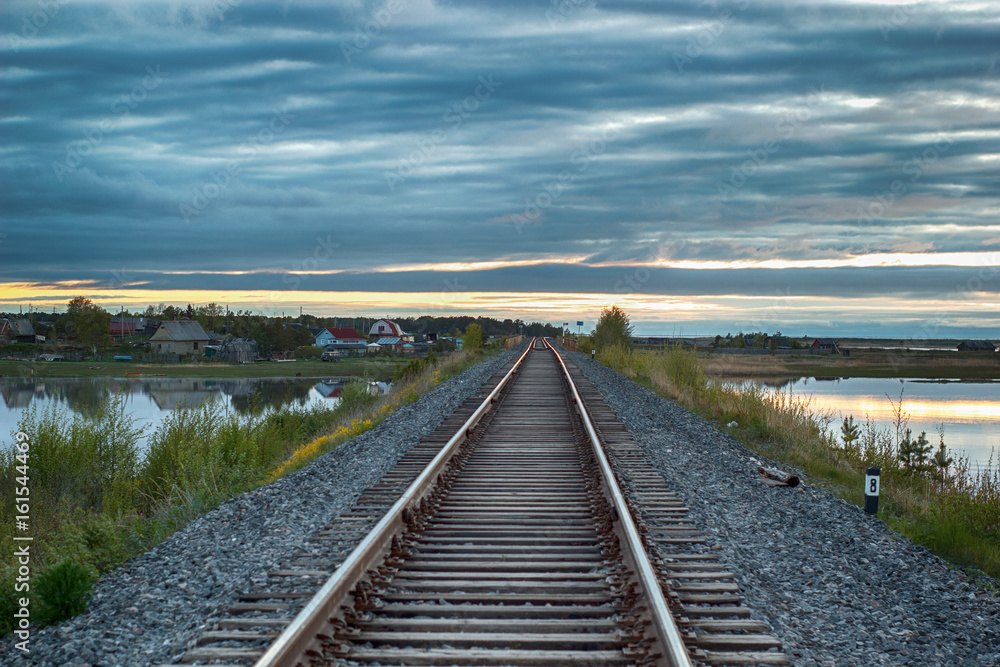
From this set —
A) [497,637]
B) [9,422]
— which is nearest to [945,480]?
[497,637]

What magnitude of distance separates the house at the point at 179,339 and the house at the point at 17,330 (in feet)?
62.4

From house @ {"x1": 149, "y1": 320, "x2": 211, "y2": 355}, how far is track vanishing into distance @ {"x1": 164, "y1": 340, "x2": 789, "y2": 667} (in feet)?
329

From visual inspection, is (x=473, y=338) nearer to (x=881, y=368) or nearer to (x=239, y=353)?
(x=881, y=368)

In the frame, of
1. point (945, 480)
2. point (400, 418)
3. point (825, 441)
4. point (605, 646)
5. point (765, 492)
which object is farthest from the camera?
point (400, 418)

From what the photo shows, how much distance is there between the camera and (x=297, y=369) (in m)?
72.9

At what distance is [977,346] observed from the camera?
97.5 metres

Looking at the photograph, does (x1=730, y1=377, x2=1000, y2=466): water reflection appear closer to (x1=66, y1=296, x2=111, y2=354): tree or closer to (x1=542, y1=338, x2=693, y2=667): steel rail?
(x1=542, y1=338, x2=693, y2=667): steel rail

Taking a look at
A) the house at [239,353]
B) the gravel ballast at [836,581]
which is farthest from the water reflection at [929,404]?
the house at [239,353]

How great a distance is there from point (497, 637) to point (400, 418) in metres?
10.3

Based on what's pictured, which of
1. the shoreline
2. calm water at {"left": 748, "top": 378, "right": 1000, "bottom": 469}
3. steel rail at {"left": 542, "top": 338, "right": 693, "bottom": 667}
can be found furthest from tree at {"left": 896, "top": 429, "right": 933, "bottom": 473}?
the shoreline

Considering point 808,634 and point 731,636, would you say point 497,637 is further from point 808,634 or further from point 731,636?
point 808,634

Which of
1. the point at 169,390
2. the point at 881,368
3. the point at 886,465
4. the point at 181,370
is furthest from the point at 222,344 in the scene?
the point at 886,465

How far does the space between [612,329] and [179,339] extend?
3066 inches

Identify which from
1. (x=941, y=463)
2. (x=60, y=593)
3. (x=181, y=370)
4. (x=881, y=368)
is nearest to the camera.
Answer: (x=60, y=593)
